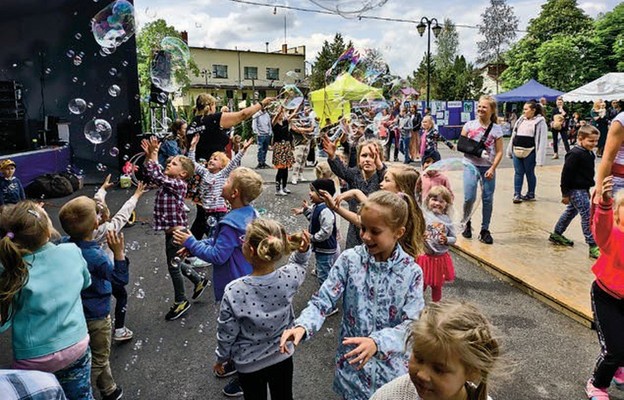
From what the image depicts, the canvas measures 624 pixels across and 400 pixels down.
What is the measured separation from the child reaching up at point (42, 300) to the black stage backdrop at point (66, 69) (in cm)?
1013

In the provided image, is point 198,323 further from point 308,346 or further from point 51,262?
point 51,262

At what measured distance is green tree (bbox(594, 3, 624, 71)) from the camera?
106 feet

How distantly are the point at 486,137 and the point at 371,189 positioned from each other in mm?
2860

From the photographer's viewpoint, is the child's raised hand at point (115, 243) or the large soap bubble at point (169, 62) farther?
the large soap bubble at point (169, 62)

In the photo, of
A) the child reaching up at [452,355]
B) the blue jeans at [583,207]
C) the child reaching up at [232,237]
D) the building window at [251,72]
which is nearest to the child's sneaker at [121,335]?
the child reaching up at [232,237]

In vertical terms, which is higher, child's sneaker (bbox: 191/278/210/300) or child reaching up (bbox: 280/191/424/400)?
child reaching up (bbox: 280/191/424/400)

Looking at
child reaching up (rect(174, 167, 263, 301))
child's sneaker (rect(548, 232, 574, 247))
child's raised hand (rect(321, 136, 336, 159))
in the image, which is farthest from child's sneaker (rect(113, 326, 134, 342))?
child's sneaker (rect(548, 232, 574, 247))

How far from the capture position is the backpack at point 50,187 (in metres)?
9.85

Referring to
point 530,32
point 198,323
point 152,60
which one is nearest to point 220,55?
point 530,32

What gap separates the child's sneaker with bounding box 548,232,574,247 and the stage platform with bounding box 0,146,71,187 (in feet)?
32.7

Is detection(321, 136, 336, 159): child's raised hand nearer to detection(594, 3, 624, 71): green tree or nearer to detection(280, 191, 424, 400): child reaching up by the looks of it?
detection(280, 191, 424, 400): child reaching up

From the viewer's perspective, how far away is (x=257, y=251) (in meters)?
2.34

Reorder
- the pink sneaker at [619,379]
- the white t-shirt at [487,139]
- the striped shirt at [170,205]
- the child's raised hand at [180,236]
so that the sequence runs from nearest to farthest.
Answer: the child's raised hand at [180,236], the pink sneaker at [619,379], the striped shirt at [170,205], the white t-shirt at [487,139]

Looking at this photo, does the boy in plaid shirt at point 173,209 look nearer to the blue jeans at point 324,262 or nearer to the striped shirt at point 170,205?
the striped shirt at point 170,205
